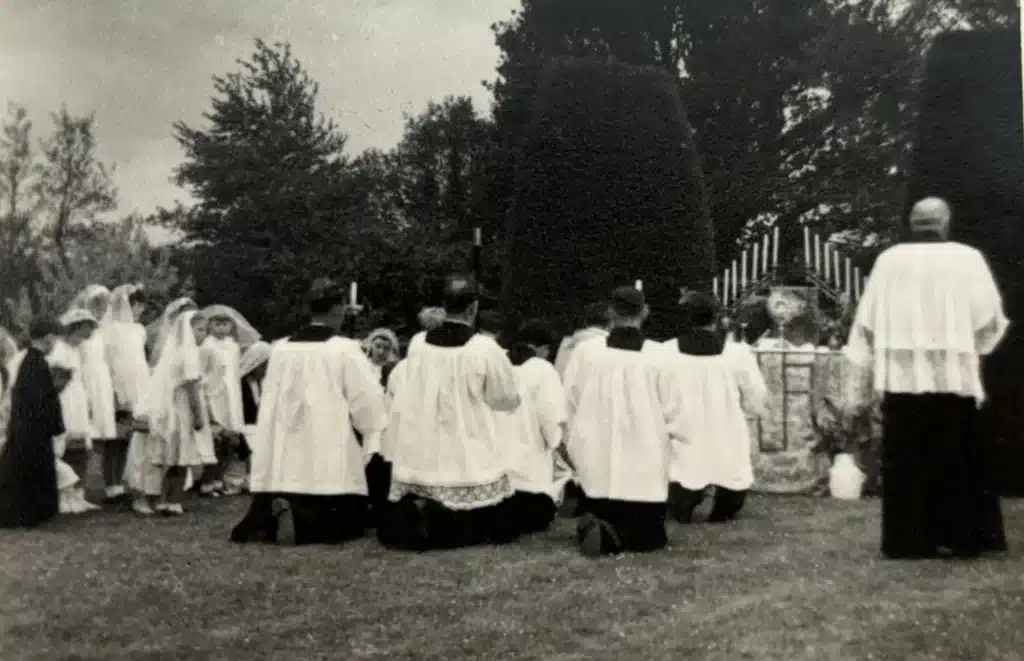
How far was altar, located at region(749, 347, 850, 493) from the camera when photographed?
10797mm

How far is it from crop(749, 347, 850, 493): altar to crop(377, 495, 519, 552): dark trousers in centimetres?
377

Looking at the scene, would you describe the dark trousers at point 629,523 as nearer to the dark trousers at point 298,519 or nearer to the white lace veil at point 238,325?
the dark trousers at point 298,519

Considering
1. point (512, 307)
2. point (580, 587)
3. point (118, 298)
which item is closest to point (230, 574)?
point (580, 587)

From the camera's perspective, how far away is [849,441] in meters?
10.5

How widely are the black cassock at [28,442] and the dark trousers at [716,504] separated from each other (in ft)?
15.7

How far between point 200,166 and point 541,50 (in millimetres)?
3430

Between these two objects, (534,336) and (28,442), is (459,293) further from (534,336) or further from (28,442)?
(28,442)

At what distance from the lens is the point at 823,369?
10875mm

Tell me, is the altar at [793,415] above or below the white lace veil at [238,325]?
below

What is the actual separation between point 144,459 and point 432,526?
325 cm

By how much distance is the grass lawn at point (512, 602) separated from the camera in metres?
5.15

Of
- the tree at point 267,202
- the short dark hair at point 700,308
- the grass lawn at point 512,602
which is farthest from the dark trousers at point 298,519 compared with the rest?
the tree at point 267,202

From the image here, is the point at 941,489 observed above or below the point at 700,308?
below

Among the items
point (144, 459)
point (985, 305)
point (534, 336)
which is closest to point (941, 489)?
point (985, 305)
